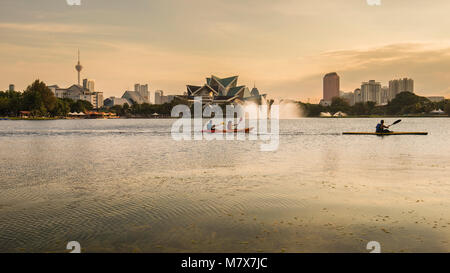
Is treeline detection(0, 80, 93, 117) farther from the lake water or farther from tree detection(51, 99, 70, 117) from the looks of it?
the lake water

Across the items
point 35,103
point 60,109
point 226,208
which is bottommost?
point 226,208

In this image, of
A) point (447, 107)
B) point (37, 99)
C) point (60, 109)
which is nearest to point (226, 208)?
point (37, 99)

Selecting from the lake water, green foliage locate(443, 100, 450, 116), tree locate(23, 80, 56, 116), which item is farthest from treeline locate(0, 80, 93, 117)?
green foliage locate(443, 100, 450, 116)

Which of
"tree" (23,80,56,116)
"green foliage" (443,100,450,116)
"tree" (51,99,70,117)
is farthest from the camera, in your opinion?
"green foliage" (443,100,450,116)

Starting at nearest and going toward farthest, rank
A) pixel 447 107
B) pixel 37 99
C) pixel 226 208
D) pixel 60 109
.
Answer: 1. pixel 226 208
2. pixel 37 99
3. pixel 60 109
4. pixel 447 107

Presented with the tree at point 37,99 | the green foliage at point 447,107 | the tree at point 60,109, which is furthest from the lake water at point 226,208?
the green foliage at point 447,107

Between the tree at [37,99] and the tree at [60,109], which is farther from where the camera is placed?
the tree at [60,109]

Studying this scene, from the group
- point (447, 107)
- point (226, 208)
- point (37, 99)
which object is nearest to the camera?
point (226, 208)

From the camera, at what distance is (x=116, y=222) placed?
926 cm

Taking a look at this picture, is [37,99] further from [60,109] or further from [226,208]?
[226,208]

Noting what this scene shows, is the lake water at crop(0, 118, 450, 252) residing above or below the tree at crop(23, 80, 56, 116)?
below

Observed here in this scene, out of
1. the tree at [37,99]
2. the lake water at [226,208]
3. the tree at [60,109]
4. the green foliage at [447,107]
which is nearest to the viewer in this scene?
the lake water at [226,208]

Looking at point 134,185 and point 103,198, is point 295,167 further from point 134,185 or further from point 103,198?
point 103,198

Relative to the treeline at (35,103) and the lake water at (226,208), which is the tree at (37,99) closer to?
the treeline at (35,103)
